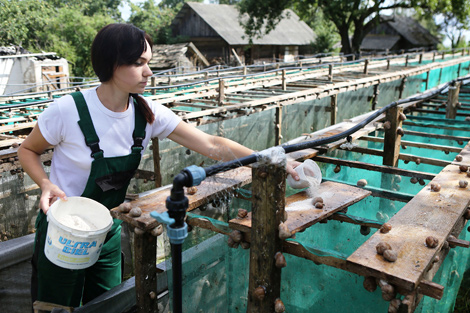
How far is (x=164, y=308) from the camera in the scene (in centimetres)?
328

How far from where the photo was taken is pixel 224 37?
3198 cm

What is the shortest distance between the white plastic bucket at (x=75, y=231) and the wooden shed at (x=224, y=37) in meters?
30.5

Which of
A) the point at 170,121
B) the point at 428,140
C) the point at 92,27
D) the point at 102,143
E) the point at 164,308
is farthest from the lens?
the point at 92,27

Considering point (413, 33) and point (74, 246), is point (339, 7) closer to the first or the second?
point (413, 33)

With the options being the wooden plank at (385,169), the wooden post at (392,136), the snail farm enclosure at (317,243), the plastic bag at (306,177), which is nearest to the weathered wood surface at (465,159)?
the snail farm enclosure at (317,243)

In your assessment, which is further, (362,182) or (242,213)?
(362,182)

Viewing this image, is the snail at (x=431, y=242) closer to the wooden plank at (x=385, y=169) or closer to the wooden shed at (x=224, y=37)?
the wooden plank at (x=385, y=169)

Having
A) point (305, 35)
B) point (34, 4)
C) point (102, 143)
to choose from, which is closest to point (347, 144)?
point (102, 143)

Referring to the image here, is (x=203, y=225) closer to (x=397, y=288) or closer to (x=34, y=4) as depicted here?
(x=397, y=288)

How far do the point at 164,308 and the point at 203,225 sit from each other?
1166 millimetres

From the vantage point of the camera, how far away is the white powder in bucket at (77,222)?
213 cm

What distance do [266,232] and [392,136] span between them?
2669mm

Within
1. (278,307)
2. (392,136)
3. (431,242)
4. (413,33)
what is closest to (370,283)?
(431,242)

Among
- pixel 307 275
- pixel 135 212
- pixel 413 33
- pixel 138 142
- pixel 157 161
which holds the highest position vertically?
pixel 413 33
